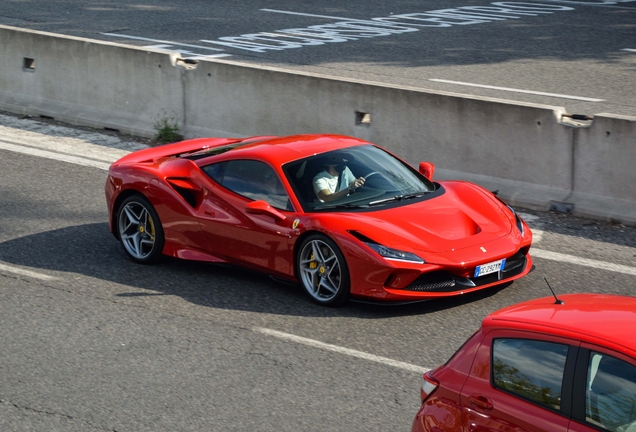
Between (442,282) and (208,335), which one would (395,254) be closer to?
(442,282)

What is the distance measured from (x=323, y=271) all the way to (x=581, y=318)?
3802 millimetres

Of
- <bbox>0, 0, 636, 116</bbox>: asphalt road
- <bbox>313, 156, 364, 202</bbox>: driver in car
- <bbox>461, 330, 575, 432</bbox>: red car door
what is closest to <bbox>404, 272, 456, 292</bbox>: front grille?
<bbox>313, 156, 364, 202</bbox>: driver in car

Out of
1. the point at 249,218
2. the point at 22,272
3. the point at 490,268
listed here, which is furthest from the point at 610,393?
the point at 22,272

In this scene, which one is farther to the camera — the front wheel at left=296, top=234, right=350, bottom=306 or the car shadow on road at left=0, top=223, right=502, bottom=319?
the car shadow on road at left=0, top=223, right=502, bottom=319

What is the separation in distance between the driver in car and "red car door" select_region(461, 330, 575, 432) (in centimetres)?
394

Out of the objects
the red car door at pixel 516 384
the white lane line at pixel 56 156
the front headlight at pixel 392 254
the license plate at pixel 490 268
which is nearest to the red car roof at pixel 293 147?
the front headlight at pixel 392 254

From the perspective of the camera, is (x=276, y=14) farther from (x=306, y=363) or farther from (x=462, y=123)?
(x=306, y=363)

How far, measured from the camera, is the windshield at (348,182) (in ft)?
26.4

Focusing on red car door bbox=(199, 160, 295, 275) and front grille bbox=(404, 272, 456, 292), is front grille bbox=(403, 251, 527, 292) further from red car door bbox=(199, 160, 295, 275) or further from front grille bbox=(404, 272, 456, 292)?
red car door bbox=(199, 160, 295, 275)

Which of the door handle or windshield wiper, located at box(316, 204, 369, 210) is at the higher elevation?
windshield wiper, located at box(316, 204, 369, 210)

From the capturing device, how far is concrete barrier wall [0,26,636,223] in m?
10.1

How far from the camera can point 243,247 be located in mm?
8250

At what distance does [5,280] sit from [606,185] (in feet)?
19.6

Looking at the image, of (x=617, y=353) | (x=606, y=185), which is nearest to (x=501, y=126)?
(x=606, y=185)
